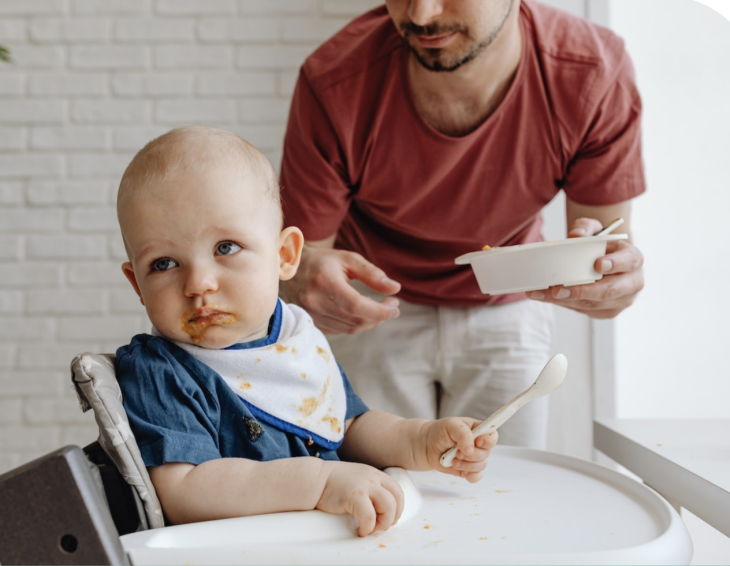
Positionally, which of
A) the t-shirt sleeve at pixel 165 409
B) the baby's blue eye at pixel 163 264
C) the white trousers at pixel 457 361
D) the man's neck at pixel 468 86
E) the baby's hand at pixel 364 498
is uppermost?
the man's neck at pixel 468 86

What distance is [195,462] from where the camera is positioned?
73 cm

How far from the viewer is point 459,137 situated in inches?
54.9

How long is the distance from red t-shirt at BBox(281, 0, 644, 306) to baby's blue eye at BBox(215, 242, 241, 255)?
62 cm

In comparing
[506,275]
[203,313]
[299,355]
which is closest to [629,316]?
[506,275]

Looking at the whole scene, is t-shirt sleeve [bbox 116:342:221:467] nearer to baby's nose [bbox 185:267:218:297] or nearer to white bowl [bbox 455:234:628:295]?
baby's nose [bbox 185:267:218:297]

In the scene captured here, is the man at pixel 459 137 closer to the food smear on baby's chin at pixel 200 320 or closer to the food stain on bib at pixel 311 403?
the food stain on bib at pixel 311 403

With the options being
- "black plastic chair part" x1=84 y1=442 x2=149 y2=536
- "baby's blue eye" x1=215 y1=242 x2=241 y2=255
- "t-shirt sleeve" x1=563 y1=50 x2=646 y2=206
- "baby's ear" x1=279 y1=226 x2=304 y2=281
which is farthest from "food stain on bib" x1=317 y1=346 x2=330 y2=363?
"t-shirt sleeve" x1=563 y1=50 x2=646 y2=206

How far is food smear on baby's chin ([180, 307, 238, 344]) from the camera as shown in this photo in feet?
2.56

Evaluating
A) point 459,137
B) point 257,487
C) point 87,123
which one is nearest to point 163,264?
point 257,487

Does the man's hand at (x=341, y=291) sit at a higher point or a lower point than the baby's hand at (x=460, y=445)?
higher

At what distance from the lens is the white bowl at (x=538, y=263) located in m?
0.94

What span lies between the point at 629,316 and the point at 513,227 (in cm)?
98

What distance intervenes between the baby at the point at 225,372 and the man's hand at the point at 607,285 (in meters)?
0.40

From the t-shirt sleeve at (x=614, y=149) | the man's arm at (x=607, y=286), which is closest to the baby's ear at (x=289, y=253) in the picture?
the man's arm at (x=607, y=286)
